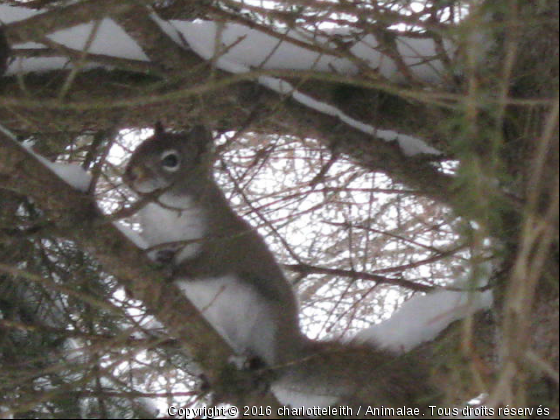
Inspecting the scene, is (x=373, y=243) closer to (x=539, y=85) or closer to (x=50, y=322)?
(x=50, y=322)

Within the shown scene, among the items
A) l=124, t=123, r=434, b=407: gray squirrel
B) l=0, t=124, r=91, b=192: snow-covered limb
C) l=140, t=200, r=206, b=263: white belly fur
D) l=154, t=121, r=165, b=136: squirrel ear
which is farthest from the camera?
l=154, t=121, r=165, b=136: squirrel ear

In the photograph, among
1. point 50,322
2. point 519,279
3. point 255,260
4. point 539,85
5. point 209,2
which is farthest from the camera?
point 50,322

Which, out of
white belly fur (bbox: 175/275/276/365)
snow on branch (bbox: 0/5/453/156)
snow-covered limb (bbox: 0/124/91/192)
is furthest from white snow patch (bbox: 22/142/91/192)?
white belly fur (bbox: 175/275/276/365)

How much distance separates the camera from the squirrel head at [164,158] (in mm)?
2746

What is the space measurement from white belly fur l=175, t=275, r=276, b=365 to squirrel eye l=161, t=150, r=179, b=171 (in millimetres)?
463

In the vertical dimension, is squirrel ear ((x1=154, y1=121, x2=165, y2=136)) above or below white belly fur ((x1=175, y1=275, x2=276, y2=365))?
above

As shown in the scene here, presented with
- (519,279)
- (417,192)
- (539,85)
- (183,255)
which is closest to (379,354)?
(417,192)

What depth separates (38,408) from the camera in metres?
2.32

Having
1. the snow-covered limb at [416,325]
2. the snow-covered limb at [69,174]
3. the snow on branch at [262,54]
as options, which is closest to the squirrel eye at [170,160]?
the snow on branch at [262,54]

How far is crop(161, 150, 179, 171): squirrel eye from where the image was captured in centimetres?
275

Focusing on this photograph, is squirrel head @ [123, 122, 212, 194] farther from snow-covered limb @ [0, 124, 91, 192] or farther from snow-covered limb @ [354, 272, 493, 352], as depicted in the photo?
snow-covered limb @ [354, 272, 493, 352]

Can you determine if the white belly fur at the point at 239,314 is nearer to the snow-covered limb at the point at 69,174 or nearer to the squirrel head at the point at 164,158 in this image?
the squirrel head at the point at 164,158

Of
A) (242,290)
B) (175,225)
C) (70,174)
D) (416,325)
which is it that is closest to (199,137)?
(175,225)

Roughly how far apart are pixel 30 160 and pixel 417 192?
1.17 meters
